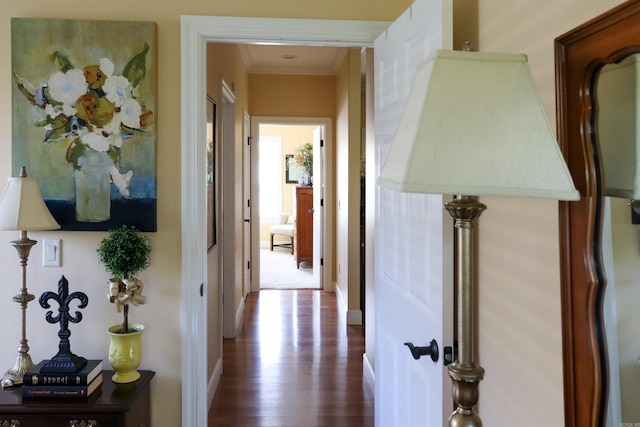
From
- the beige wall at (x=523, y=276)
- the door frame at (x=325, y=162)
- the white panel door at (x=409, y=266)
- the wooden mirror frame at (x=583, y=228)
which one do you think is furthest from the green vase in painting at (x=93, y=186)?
the door frame at (x=325, y=162)

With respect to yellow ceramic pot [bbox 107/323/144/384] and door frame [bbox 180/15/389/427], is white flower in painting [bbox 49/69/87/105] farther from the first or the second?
yellow ceramic pot [bbox 107/323/144/384]

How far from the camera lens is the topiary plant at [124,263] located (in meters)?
1.82

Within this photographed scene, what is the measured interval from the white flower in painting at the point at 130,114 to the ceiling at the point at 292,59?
9.07ft

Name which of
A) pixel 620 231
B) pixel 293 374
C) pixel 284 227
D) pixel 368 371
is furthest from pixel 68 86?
pixel 284 227

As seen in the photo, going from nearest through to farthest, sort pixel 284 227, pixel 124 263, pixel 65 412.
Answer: pixel 65 412 → pixel 124 263 → pixel 284 227

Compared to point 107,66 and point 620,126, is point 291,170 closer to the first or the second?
point 107,66

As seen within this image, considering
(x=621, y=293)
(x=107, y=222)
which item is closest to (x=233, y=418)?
(x=107, y=222)

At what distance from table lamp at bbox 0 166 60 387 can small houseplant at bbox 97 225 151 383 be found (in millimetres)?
250

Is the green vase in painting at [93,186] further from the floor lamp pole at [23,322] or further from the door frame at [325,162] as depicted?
the door frame at [325,162]

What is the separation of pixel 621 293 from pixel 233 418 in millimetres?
2418

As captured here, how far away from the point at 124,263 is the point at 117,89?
0.74 m

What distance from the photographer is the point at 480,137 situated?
754mm

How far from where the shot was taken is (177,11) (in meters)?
1.98

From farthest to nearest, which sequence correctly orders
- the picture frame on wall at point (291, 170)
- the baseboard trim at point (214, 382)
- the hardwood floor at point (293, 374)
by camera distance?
the picture frame on wall at point (291, 170)
the baseboard trim at point (214, 382)
the hardwood floor at point (293, 374)
